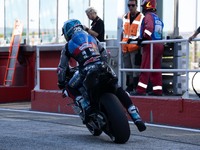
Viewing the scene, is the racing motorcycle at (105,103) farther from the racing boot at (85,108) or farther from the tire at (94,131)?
the tire at (94,131)

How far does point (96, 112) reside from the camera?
25.1 feet

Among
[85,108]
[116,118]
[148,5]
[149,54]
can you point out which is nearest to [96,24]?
[148,5]

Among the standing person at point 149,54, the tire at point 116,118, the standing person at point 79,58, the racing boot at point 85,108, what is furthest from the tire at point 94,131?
the standing person at point 149,54

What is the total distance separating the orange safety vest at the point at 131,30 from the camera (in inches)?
427

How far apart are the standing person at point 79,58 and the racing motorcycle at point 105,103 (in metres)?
0.14

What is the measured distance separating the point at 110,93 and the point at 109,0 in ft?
22.6

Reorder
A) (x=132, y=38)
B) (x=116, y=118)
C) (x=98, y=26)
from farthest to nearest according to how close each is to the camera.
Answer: (x=98, y=26), (x=132, y=38), (x=116, y=118)

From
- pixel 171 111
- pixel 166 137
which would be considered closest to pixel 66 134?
pixel 166 137

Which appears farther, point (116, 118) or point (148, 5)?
point (148, 5)

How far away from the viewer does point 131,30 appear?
10.9 meters

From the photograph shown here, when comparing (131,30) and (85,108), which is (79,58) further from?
(131,30)

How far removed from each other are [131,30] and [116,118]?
13.0 feet

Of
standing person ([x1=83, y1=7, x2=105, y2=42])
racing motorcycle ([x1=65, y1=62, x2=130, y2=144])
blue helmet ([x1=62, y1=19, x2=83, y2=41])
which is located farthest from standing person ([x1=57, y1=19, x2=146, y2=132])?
standing person ([x1=83, y1=7, x2=105, y2=42])

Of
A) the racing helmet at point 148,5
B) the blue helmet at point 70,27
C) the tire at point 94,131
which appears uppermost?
the racing helmet at point 148,5
